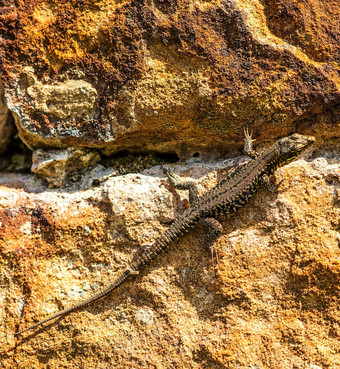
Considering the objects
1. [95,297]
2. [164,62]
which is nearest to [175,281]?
[95,297]

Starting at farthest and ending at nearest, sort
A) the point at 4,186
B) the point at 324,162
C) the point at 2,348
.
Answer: the point at 4,186
the point at 324,162
the point at 2,348

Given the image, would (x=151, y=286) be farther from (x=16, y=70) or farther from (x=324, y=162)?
(x=16, y=70)

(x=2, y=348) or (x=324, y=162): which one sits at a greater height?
(x=324, y=162)

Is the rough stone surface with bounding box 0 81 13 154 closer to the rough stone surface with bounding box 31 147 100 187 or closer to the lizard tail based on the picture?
the rough stone surface with bounding box 31 147 100 187

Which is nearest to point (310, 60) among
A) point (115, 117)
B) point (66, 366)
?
point (115, 117)

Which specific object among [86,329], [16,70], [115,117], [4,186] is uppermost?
[16,70]
